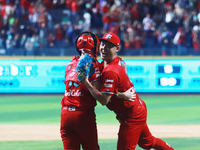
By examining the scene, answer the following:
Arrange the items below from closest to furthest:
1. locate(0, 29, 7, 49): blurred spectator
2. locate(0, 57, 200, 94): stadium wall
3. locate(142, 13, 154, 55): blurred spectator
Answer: locate(0, 57, 200, 94): stadium wall < locate(0, 29, 7, 49): blurred spectator < locate(142, 13, 154, 55): blurred spectator

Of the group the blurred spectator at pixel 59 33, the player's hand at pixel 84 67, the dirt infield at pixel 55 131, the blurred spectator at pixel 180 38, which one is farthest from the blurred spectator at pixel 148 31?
the player's hand at pixel 84 67

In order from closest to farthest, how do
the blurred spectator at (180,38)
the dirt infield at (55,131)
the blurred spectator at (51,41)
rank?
the dirt infield at (55,131)
the blurred spectator at (51,41)
the blurred spectator at (180,38)

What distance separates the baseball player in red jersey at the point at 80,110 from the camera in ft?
15.1

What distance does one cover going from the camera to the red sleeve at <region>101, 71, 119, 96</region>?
4.59 m

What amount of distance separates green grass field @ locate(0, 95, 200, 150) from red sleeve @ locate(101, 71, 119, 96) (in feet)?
9.33

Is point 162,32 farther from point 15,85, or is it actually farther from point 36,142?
point 36,142

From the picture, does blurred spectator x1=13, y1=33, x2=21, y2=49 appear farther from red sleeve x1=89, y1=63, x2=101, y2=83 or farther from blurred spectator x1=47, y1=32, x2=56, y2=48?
red sleeve x1=89, y1=63, x2=101, y2=83

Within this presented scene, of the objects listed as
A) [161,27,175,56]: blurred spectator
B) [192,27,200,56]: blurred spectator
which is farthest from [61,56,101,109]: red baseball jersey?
[192,27,200,56]: blurred spectator

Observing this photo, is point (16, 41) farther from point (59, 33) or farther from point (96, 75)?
point (96, 75)

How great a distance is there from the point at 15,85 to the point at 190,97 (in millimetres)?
7522

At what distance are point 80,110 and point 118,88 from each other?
0.68 metres

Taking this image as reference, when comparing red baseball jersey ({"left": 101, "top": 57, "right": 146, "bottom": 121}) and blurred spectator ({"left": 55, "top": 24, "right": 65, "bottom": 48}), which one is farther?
blurred spectator ({"left": 55, "top": 24, "right": 65, "bottom": 48})

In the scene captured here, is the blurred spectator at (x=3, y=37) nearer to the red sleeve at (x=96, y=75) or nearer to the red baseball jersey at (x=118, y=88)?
the red baseball jersey at (x=118, y=88)

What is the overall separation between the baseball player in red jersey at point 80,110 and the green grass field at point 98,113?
264 centimetres
